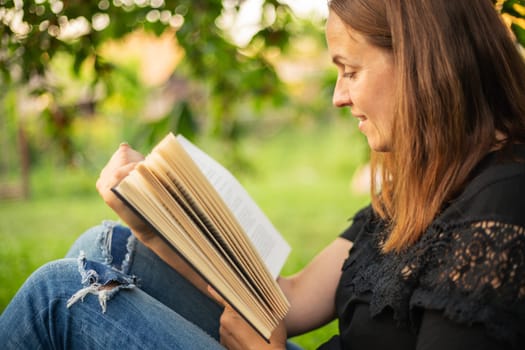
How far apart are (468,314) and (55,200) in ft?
18.6

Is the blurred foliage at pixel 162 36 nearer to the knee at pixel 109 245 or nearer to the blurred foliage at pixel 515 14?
the blurred foliage at pixel 515 14

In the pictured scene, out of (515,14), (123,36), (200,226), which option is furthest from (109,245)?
(123,36)

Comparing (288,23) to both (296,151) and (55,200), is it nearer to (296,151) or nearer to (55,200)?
(55,200)

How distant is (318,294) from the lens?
1.49 m

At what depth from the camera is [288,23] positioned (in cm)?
272

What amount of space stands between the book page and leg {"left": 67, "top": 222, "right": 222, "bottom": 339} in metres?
0.20

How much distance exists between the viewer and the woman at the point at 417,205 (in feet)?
3.21

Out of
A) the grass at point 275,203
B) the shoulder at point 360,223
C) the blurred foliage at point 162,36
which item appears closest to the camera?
the shoulder at point 360,223

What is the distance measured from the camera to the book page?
1.37m

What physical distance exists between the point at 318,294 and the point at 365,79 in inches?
20.9

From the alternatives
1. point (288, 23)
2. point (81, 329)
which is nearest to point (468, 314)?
point (81, 329)

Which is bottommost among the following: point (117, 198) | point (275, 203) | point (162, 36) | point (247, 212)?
point (275, 203)

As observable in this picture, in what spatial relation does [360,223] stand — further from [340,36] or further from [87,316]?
[87,316]

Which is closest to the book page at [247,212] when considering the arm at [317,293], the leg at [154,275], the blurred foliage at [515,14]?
the arm at [317,293]
